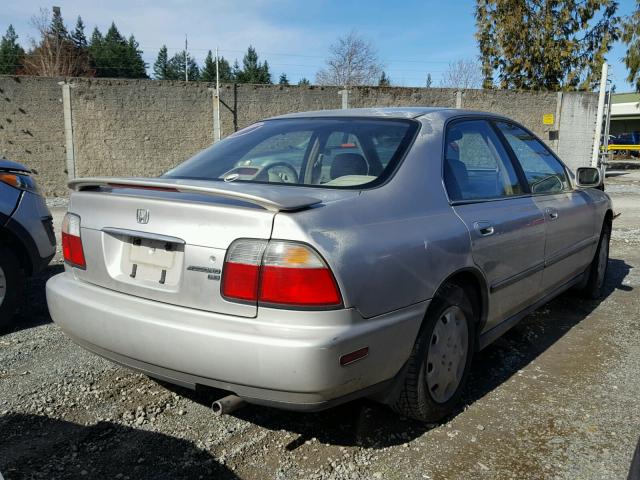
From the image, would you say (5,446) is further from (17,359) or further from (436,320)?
(436,320)

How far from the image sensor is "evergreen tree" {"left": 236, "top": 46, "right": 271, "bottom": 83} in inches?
2800

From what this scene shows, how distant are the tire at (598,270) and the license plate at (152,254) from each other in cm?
395

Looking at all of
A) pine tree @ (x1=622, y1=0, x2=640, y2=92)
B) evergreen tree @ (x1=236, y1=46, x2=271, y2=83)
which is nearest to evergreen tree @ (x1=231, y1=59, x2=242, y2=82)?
evergreen tree @ (x1=236, y1=46, x2=271, y2=83)

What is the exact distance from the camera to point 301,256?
6.72ft

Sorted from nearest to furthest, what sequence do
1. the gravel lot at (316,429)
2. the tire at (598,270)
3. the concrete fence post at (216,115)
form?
the gravel lot at (316,429) < the tire at (598,270) < the concrete fence post at (216,115)

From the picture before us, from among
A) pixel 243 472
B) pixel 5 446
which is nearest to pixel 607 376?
pixel 243 472

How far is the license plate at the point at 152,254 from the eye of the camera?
7.49ft

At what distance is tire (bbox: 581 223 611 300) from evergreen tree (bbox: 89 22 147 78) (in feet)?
193

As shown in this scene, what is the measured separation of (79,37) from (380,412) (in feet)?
243

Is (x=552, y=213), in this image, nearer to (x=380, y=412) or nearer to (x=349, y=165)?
(x=349, y=165)

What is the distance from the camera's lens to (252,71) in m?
74.2

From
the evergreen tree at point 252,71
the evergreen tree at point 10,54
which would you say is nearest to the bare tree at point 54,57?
the evergreen tree at point 10,54

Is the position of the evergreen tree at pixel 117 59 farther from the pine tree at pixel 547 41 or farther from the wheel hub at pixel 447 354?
the wheel hub at pixel 447 354

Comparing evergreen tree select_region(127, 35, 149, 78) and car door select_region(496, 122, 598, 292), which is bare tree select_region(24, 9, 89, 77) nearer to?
evergreen tree select_region(127, 35, 149, 78)
